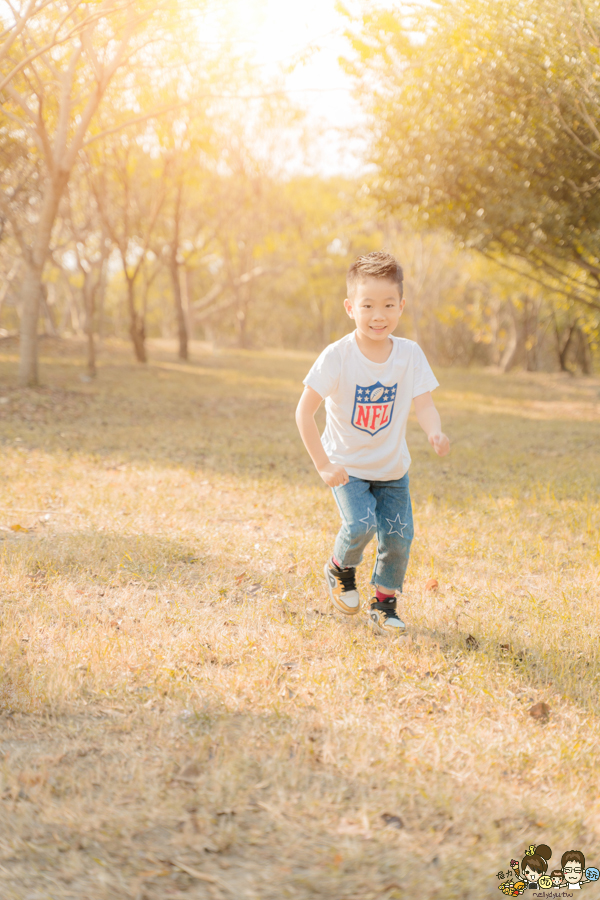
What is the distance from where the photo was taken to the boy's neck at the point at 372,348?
3.41 metres

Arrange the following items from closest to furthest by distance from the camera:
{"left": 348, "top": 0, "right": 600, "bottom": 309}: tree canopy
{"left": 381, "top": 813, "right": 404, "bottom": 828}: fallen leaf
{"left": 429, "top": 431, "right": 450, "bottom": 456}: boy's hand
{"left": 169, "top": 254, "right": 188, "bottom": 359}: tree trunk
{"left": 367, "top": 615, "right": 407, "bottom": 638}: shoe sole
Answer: {"left": 381, "top": 813, "right": 404, "bottom": 828}: fallen leaf
{"left": 429, "top": 431, "right": 450, "bottom": 456}: boy's hand
{"left": 367, "top": 615, "right": 407, "bottom": 638}: shoe sole
{"left": 348, "top": 0, "right": 600, "bottom": 309}: tree canopy
{"left": 169, "top": 254, "right": 188, "bottom": 359}: tree trunk

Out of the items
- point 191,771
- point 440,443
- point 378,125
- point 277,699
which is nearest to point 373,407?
point 440,443

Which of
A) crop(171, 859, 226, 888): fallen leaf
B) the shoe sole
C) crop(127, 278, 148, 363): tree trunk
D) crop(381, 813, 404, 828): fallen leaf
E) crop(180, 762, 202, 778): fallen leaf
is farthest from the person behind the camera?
crop(127, 278, 148, 363): tree trunk

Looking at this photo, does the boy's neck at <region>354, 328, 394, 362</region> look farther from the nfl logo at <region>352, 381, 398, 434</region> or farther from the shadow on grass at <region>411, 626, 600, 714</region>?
the shadow on grass at <region>411, 626, 600, 714</region>

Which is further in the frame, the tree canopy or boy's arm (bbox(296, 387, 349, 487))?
the tree canopy

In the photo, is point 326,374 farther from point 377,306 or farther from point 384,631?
point 384,631

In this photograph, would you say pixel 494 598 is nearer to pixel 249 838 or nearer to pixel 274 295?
pixel 249 838

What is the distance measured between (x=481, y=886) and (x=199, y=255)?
2995cm

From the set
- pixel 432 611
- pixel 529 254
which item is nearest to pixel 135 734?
pixel 432 611

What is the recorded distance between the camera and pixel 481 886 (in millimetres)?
2006

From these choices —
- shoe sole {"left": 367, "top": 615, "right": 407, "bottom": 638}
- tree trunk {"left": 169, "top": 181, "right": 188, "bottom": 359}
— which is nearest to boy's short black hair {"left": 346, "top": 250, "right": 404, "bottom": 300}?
shoe sole {"left": 367, "top": 615, "right": 407, "bottom": 638}

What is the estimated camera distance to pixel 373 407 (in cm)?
340

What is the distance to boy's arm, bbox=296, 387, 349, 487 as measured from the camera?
320 centimetres

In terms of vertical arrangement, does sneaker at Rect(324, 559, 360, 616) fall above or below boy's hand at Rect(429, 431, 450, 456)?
below
